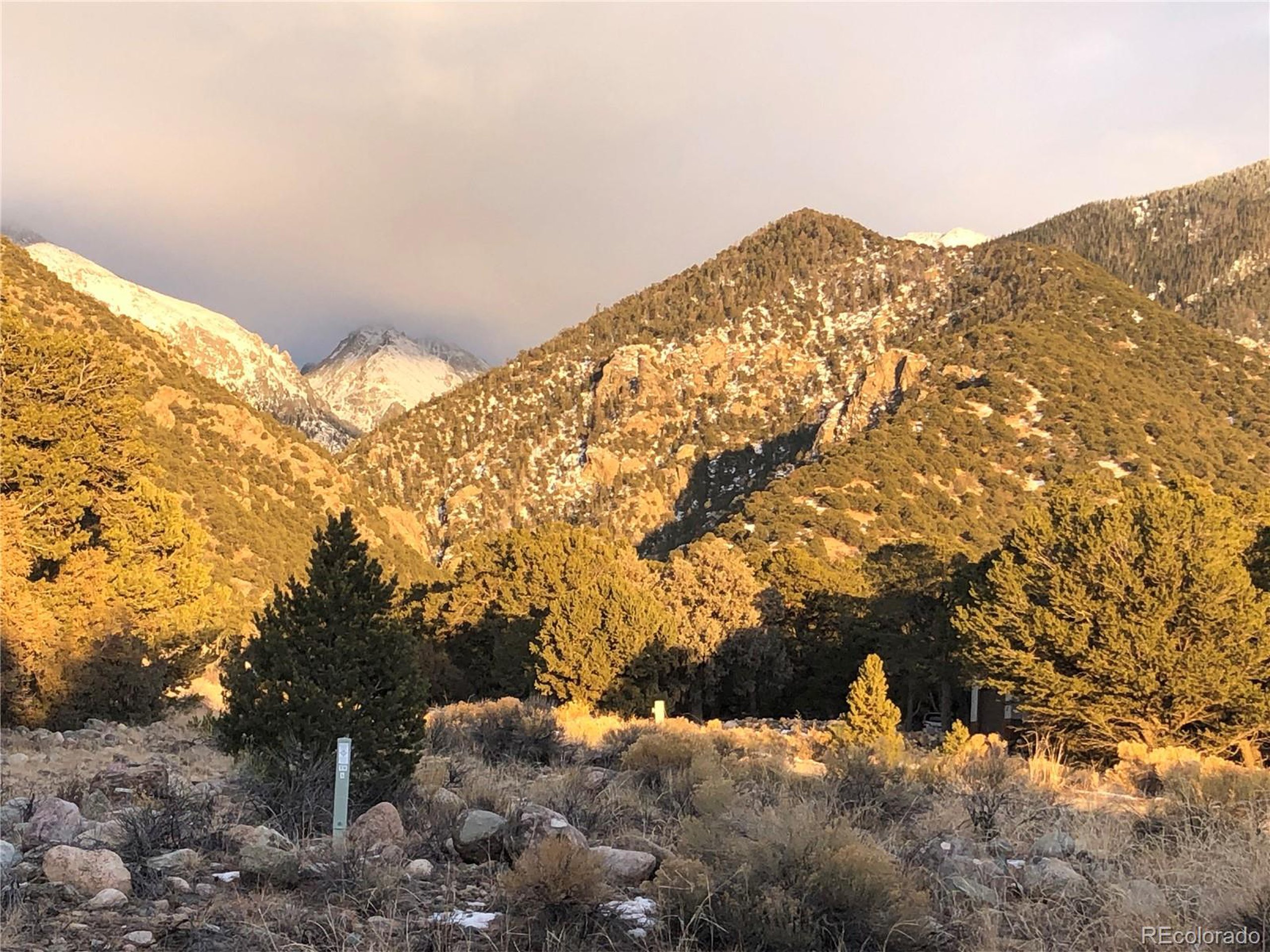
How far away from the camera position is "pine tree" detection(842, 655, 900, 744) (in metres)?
16.9

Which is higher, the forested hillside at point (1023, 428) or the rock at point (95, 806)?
the forested hillside at point (1023, 428)

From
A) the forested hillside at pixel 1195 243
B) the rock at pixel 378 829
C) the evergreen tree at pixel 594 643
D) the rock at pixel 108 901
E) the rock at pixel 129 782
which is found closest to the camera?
the rock at pixel 108 901

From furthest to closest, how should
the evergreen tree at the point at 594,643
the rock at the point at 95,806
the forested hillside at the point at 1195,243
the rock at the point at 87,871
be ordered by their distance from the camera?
the forested hillside at the point at 1195,243, the evergreen tree at the point at 594,643, the rock at the point at 95,806, the rock at the point at 87,871

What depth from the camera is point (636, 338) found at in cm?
9375

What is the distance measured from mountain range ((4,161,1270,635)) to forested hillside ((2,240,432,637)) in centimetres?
20

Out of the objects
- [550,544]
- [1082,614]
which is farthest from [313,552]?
[550,544]

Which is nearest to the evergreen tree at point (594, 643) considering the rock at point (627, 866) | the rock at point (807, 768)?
the rock at point (807, 768)

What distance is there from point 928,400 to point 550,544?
37679 millimetres

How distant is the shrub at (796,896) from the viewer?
4117 millimetres

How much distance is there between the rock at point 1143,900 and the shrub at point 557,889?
2.63 m

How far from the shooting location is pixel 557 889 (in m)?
4.33

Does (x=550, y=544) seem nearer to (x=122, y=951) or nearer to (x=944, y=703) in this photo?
(x=944, y=703)

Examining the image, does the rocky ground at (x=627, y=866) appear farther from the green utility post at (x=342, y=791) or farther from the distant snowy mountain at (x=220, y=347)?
the distant snowy mountain at (x=220, y=347)

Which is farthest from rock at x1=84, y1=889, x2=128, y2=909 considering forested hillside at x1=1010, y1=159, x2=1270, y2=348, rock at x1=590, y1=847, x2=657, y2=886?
forested hillside at x1=1010, y1=159, x2=1270, y2=348
